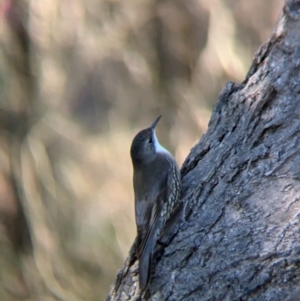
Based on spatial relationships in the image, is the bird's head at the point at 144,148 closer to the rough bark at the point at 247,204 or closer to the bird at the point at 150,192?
the bird at the point at 150,192

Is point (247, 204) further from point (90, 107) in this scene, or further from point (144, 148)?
point (90, 107)

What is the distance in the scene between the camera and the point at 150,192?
132 inches

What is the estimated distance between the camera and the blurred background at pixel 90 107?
575 cm

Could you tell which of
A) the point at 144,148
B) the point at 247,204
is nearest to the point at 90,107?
the point at 144,148

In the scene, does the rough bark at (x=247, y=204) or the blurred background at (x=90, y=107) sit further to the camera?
the blurred background at (x=90, y=107)

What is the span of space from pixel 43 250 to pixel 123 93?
2318 millimetres

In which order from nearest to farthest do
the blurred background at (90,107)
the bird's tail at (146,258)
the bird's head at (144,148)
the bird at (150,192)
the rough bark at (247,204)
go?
1. the rough bark at (247,204)
2. the bird's tail at (146,258)
3. the bird at (150,192)
4. the bird's head at (144,148)
5. the blurred background at (90,107)

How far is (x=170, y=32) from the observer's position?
19.1 ft

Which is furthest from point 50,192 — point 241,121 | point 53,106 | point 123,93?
point 241,121

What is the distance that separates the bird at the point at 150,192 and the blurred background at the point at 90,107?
232 centimetres

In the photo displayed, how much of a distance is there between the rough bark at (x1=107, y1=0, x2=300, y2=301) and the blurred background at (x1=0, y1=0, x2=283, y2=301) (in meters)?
2.83

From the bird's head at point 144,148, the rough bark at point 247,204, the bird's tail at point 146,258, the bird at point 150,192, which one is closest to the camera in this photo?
the rough bark at point 247,204

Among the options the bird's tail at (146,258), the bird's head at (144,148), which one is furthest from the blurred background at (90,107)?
the bird's tail at (146,258)

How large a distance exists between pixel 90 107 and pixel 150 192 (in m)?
3.14
